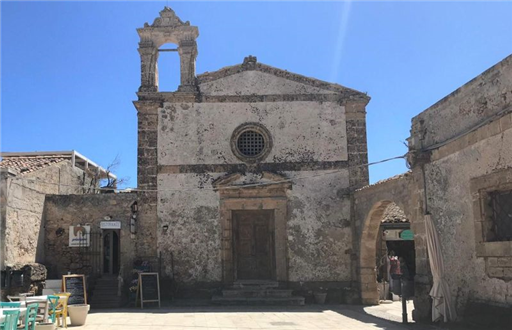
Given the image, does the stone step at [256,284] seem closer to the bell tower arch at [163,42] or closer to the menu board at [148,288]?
the menu board at [148,288]

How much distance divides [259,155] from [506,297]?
912cm

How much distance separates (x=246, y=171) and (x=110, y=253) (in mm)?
4884

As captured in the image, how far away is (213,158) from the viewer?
15.8 meters

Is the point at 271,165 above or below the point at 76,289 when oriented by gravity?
above

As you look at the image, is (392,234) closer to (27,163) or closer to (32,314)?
(27,163)

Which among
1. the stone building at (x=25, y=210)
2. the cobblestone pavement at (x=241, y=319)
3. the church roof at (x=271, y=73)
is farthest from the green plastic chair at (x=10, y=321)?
the church roof at (x=271, y=73)

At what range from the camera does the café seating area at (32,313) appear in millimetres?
7171

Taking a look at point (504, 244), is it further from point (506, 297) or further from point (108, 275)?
point (108, 275)

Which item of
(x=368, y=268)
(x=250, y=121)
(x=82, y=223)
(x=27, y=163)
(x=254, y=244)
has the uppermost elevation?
(x=250, y=121)

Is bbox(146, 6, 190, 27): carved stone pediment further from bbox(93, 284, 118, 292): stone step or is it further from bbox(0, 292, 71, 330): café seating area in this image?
bbox(0, 292, 71, 330): café seating area

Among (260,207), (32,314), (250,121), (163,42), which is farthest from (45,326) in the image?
(163,42)

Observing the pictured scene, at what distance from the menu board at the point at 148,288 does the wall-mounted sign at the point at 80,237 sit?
2295mm

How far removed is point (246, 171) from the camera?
1577 cm

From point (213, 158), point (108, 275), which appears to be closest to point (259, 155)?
point (213, 158)
